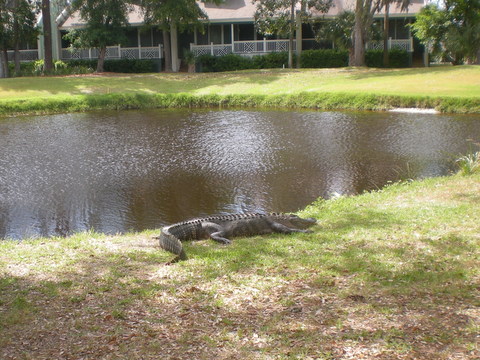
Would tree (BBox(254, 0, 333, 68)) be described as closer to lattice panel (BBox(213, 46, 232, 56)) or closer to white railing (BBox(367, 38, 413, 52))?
lattice panel (BBox(213, 46, 232, 56))

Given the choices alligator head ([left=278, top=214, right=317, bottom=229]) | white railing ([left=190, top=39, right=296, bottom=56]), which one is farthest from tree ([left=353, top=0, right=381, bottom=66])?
alligator head ([left=278, top=214, right=317, bottom=229])

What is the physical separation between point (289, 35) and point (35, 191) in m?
27.7

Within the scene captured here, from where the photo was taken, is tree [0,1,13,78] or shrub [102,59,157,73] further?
shrub [102,59,157,73]

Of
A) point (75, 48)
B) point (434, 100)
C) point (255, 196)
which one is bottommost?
point (255, 196)

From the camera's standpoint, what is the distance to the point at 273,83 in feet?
96.8

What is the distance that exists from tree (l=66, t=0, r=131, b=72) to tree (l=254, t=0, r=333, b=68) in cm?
880

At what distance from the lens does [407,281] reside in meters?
5.10

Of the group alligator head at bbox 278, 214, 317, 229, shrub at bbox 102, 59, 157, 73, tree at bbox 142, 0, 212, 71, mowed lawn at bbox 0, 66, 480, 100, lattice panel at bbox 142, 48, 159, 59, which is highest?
tree at bbox 142, 0, 212, 71

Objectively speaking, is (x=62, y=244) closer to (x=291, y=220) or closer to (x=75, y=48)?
(x=291, y=220)

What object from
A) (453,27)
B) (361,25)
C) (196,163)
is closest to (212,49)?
(361,25)

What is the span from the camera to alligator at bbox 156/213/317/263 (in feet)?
23.4

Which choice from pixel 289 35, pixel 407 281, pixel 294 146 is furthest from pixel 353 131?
pixel 289 35

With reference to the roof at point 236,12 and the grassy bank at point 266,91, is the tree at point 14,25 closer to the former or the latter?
the roof at point 236,12

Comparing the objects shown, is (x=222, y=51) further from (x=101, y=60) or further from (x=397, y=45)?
(x=397, y=45)
